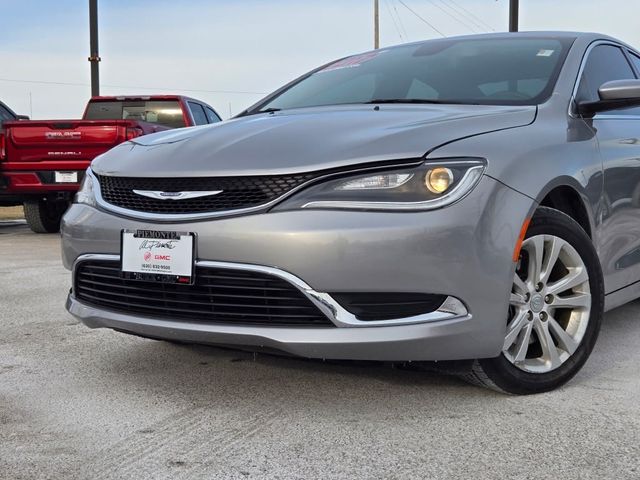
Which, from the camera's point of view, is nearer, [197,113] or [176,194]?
[176,194]

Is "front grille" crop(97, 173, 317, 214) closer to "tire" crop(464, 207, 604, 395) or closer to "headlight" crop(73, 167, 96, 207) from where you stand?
"headlight" crop(73, 167, 96, 207)

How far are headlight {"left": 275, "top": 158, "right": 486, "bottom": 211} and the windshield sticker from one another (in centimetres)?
170

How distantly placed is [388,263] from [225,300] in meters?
0.56

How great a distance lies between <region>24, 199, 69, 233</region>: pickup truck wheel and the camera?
31.1ft

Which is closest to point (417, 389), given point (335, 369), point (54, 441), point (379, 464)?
point (335, 369)

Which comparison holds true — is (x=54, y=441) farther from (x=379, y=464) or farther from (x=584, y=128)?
(x=584, y=128)

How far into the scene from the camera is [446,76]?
360 centimetres

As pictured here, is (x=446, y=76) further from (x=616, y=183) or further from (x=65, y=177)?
(x=65, y=177)

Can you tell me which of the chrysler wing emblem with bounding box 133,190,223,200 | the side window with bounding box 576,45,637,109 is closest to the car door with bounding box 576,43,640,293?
the side window with bounding box 576,45,637,109

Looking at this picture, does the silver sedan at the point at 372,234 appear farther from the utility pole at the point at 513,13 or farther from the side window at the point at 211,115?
the utility pole at the point at 513,13

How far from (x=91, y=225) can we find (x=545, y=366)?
1.73 metres

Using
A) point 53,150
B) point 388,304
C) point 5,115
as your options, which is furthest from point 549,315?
point 5,115

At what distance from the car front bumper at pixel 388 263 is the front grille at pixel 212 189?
2.9 inches

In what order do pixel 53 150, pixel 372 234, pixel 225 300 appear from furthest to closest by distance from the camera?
pixel 53 150 < pixel 225 300 < pixel 372 234
